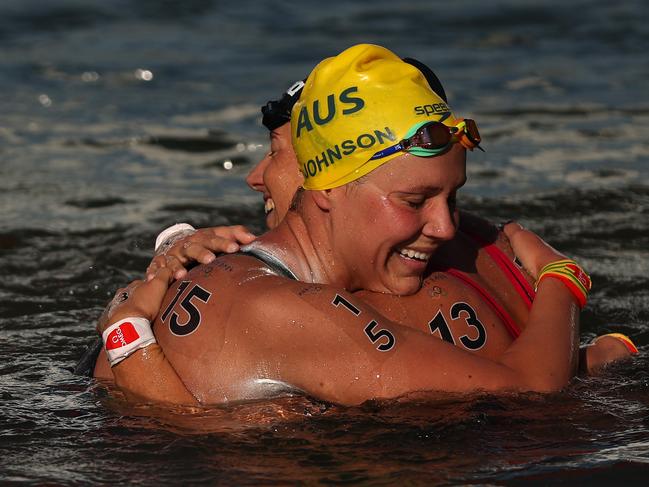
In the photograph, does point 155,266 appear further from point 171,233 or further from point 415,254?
point 415,254

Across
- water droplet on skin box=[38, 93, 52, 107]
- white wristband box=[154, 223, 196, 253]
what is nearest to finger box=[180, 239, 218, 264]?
white wristband box=[154, 223, 196, 253]

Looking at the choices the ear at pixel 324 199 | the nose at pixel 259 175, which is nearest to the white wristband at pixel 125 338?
the ear at pixel 324 199

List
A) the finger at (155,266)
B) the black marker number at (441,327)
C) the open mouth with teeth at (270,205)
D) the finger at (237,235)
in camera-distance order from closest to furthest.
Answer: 1. the black marker number at (441,327)
2. the finger at (237,235)
3. the finger at (155,266)
4. the open mouth with teeth at (270,205)

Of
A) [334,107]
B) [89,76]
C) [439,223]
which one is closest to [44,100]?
[89,76]

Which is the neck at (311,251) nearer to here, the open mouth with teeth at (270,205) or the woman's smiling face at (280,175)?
the woman's smiling face at (280,175)

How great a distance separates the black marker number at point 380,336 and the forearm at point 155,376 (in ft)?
2.90

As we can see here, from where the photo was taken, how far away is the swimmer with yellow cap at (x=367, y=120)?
587 cm

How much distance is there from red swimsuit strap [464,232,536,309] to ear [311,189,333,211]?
116 centimetres

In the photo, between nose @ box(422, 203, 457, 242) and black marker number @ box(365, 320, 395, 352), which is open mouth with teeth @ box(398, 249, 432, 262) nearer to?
nose @ box(422, 203, 457, 242)

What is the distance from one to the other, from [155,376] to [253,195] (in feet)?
20.6

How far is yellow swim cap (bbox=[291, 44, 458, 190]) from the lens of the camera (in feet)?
19.4

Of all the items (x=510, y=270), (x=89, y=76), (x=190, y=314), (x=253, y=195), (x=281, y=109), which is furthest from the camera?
(x=89, y=76)

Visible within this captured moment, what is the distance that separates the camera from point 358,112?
19.5 ft

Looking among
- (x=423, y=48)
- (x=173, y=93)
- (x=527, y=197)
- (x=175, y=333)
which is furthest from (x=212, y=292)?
(x=423, y=48)
